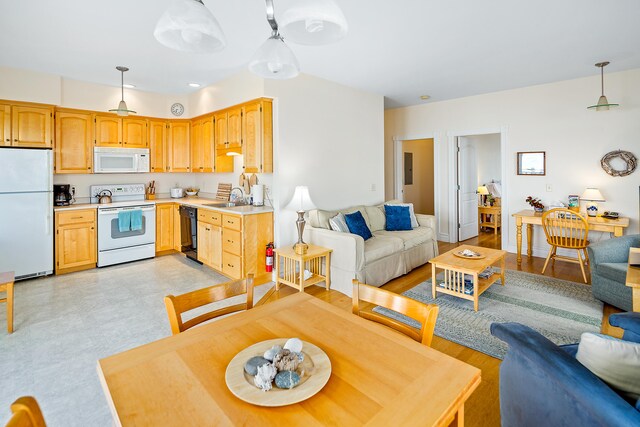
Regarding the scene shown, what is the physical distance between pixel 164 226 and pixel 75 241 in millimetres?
1230

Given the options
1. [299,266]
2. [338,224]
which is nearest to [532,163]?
[338,224]

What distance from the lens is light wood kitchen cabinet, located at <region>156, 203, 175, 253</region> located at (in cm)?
547

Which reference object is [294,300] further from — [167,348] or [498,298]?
[498,298]

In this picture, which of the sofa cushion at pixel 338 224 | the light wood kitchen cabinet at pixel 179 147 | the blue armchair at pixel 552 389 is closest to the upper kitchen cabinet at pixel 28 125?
the light wood kitchen cabinet at pixel 179 147

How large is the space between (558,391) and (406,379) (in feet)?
2.43

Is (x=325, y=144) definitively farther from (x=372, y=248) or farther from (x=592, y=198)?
(x=592, y=198)

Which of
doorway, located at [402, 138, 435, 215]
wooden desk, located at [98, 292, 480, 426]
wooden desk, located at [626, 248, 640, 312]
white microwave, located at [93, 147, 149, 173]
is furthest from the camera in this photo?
doorway, located at [402, 138, 435, 215]

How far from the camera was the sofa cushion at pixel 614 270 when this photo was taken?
123 inches

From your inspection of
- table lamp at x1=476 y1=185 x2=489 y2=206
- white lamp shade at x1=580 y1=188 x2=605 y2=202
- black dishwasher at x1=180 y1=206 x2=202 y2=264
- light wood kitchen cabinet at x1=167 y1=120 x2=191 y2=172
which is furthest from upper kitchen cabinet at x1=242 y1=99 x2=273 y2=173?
table lamp at x1=476 y1=185 x2=489 y2=206

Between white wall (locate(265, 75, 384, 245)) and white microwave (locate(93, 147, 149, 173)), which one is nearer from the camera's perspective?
white wall (locate(265, 75, 384, 245))

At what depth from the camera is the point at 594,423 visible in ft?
3.82

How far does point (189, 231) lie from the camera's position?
5.15 m

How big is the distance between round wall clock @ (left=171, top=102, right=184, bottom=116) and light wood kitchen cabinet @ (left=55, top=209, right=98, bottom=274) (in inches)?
83.8

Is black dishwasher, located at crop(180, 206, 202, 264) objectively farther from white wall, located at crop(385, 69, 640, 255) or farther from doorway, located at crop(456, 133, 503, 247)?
doorway, located at crop(456, 133, 503, 247)
